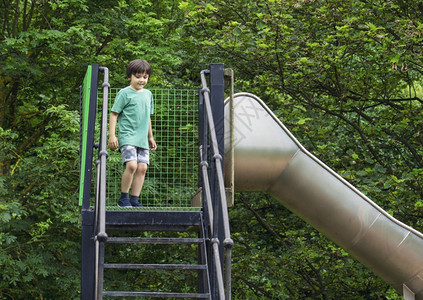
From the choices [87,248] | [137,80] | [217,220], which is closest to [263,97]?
[137,80]

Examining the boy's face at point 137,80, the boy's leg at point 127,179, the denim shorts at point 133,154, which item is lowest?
the boy's leg at point 127,179

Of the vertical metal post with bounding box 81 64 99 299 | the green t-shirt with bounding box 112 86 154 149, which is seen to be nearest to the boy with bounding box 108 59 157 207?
the green t-shirt with bounding box 112 86 154 149

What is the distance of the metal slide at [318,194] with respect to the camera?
6.79 meters

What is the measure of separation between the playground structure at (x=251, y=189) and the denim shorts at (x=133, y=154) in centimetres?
28

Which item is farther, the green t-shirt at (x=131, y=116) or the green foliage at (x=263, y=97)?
the green foliage at (x=263, y=97)

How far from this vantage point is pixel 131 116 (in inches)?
256

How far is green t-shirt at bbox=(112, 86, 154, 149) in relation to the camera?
6.50 meters

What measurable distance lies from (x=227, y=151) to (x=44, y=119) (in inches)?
339

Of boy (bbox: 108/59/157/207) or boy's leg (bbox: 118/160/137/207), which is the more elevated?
boy (bbox: 108/59/157/207)

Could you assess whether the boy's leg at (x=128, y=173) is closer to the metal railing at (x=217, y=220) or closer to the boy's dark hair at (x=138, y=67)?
the metal railing at (x=217, y=220)

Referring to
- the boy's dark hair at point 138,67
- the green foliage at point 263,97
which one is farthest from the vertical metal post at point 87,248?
the green foliage at point 263,97

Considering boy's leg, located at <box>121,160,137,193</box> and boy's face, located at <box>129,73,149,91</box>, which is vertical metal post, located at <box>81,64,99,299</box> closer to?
boy's leg, located at <box>121,160,137,193</box>

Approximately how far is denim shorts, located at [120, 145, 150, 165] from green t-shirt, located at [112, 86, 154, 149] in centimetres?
4

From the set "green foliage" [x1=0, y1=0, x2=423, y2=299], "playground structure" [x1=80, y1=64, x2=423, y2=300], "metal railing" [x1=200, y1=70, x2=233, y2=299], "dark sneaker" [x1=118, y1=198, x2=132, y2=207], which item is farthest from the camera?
"green foliage" [x1=0, y1=0, x2=423, y2=299]
